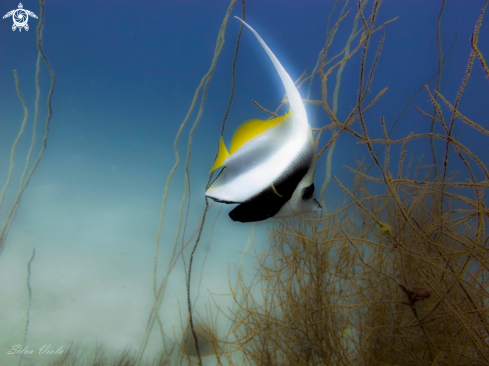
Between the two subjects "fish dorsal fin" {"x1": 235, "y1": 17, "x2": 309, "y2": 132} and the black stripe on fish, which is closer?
"fish dorsal fin" {"x1": 235, "y1": 17, "x2": 309, "y2": 132}

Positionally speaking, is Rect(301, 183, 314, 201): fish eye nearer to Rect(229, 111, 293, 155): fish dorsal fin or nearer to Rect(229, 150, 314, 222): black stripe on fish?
Rect(229, 150, 314, 222): black stripe on fish

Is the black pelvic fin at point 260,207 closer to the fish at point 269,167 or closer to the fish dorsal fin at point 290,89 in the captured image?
the fish at point 269,167

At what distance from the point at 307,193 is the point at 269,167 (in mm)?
129

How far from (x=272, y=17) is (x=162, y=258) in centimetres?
683

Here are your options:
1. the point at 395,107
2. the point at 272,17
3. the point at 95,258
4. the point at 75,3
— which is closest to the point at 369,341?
the point at 95,258

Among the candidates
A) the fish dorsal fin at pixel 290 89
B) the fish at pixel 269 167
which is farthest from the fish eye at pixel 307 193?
the fish dorsal fin at pixel 290 89

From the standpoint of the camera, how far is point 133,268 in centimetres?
434

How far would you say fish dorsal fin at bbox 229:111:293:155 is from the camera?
641 mm

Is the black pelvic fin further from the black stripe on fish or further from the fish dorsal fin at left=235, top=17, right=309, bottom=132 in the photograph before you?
the fish dorsal fin at left=235, top=17, right=309, bottom=132

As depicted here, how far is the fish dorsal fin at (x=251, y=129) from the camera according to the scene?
641mm

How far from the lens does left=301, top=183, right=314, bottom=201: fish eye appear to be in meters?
0.66

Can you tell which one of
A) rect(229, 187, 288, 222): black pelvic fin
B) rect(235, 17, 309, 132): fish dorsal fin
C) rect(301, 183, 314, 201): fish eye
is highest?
rect(235, 17, 309, 132): fish dorsal fin

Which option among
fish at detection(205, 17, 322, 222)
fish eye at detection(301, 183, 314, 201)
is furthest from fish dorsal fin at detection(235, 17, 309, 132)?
fish eye at detection(301, 183, 314, 201)

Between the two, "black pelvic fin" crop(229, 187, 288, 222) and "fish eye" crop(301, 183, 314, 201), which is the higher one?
"fish eye" crop(301, 183, 314, 201)
